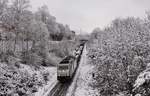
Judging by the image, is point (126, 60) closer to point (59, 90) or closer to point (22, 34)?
point (59, 90)

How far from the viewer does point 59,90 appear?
2638 centimetres

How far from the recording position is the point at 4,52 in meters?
30.7

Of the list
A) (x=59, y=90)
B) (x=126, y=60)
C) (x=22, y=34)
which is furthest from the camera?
(x=22, y=34)

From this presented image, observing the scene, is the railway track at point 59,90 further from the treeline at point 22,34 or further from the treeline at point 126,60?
the treeline at point 22,34

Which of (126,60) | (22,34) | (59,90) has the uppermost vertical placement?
(22,34)

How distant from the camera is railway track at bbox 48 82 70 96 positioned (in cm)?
2442

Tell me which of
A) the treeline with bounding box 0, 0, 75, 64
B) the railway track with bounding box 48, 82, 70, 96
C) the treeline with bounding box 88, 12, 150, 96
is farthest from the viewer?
the treeline with bounding box 0, 0, 75, 64

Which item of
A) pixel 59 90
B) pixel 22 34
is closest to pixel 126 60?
pixel 59 90

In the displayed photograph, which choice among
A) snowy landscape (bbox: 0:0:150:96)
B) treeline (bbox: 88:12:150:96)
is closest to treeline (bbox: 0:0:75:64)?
snowy landscape (bbox: 0:0:150:96)

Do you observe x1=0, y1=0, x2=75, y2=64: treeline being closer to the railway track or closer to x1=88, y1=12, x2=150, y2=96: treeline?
the railway track

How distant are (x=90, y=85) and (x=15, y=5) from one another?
69.9ft

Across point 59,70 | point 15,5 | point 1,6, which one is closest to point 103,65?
point 59,70

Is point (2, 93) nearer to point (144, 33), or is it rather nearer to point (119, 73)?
point (119, 73)

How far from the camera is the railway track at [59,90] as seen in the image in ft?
80.1
